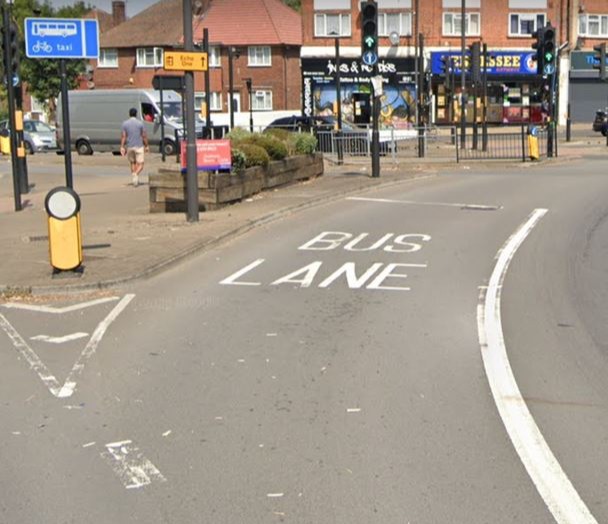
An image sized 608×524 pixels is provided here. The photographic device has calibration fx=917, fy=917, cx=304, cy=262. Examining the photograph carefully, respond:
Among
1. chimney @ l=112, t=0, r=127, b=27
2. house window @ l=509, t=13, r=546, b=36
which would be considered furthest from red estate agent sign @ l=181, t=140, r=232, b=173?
chimney @ l=112, t=0, r=127, b=27

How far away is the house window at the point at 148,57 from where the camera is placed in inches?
2437

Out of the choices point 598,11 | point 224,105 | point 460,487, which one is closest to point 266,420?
point 460,487

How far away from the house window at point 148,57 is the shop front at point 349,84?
13.2 meters

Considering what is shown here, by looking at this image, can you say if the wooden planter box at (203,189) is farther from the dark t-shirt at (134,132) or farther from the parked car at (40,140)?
the parked car at (40,140)

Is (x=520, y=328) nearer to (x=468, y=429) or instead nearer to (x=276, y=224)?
(x=468, y=429)

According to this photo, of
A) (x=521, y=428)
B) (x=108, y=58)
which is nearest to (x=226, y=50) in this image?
(x=108, y=58)

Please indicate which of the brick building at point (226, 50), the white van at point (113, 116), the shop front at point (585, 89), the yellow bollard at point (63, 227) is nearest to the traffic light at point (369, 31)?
the yellow bollard at point (63, 227)

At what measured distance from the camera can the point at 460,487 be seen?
16.2 feet

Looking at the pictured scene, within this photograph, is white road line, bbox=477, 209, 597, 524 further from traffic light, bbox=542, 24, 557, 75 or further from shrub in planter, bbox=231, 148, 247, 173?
traffic light, bbox=542, 24, 557, 75

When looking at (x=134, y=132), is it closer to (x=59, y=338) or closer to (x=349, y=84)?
(x=59, y=338)

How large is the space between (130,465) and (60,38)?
28.3ft

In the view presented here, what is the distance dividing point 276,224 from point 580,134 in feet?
120

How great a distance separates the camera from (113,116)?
39562 millimetres

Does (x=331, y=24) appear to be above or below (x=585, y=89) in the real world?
above
